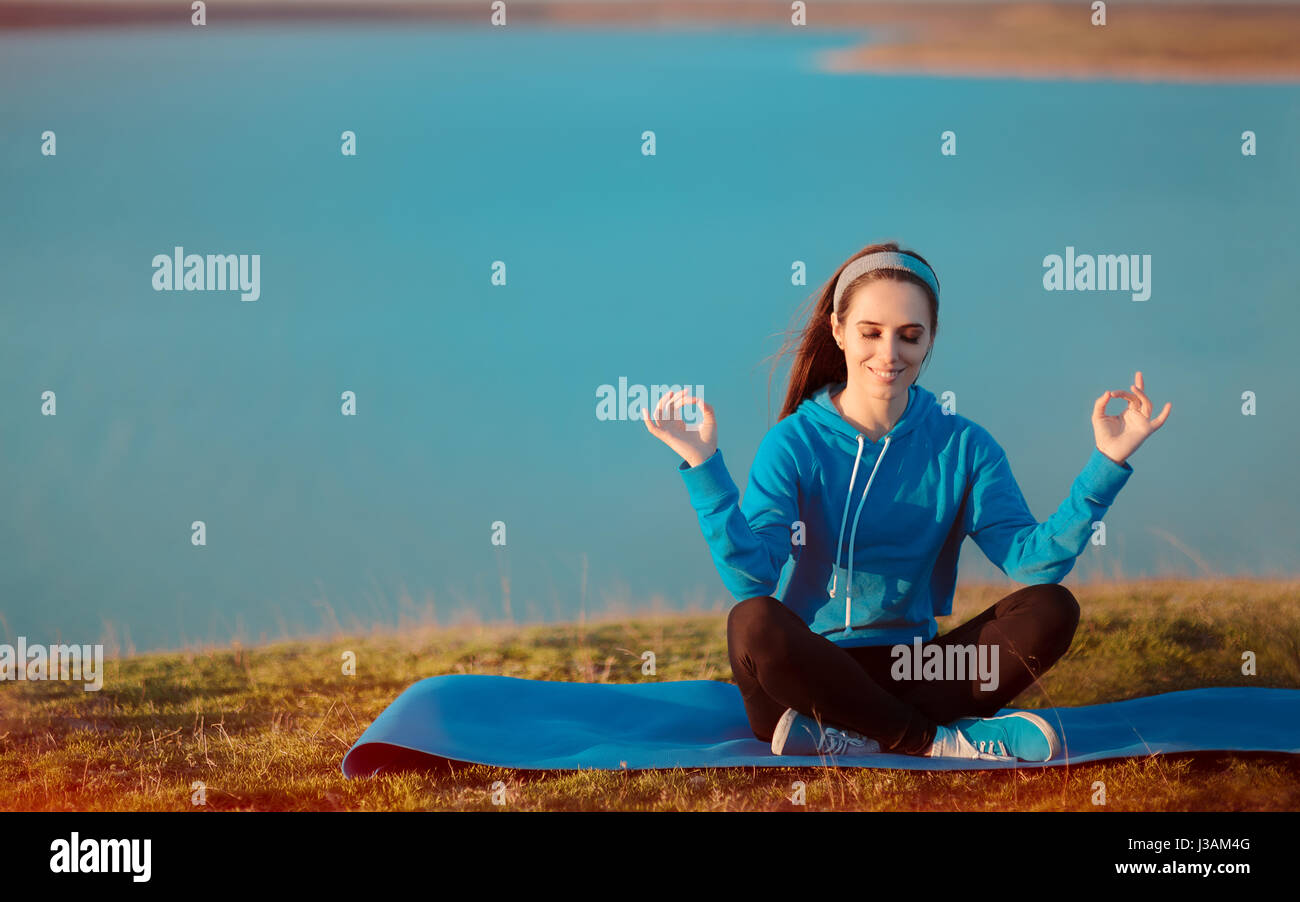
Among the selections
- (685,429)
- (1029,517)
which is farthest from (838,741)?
(685,429)

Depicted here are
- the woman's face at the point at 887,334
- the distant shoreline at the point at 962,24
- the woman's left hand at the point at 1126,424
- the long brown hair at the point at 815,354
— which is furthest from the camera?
the distant shoreline at the point at 962,24

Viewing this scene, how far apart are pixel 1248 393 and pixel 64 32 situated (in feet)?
16.6

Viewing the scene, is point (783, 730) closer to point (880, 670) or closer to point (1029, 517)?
point (880, 670)

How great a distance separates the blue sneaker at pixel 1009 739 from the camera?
2928 mm

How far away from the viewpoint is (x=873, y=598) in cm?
314

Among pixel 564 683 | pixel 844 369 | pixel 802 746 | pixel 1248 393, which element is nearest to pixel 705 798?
pixel 802 746

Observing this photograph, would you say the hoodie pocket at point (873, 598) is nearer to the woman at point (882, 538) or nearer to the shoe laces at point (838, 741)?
the woman at point (882, 538)

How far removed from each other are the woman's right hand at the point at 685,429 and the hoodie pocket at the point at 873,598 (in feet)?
1.92

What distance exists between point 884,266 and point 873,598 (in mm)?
855

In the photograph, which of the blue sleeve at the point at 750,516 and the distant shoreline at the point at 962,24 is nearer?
the blue sleeve at the point at 750,516

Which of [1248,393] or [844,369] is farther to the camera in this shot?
[1248,393]

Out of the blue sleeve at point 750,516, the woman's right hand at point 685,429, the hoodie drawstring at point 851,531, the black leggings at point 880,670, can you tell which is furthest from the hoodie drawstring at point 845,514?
the woman's right hand at point 685,429

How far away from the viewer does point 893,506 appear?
3109mm

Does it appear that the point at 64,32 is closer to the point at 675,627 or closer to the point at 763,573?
the point at 675,627
